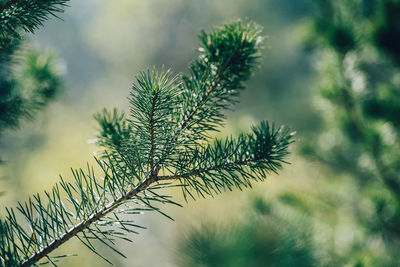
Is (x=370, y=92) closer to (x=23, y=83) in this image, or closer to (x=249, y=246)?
(x=249, y=246)

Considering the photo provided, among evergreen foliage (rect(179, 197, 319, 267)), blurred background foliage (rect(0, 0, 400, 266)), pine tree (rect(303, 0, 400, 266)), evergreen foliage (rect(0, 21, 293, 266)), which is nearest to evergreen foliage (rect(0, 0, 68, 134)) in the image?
blurred background foliage (rect(0, 0, 400, 266))

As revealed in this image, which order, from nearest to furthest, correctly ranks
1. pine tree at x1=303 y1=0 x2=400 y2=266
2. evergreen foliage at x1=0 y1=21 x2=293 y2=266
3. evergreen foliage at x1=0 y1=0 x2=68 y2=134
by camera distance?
evergreen foliage at x1=0 y1=21 x2=293 y2=266 < evergreen foliage at x1=0 y1=0 x2=68 y2=134 < pine tree at x1=303 y1=0 x2=400 y2=266

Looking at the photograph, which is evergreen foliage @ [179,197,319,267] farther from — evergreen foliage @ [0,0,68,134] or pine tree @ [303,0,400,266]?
evergreen foliage @ [0,0,68,134]

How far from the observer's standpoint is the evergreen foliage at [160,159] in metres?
0.25

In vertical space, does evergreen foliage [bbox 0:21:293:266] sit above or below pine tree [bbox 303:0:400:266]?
below

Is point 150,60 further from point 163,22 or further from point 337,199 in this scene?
point 337,199

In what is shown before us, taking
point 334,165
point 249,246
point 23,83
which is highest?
point 23,83

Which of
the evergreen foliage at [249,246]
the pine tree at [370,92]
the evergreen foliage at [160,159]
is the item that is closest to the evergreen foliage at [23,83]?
the evergreen foliage at [160,159]

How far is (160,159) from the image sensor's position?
27 centimetres

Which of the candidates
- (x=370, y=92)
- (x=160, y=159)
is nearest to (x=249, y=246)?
(x=160, y=159)

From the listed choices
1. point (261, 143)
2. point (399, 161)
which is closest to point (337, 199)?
point (399, 161)

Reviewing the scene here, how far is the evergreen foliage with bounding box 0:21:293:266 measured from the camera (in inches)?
9.8

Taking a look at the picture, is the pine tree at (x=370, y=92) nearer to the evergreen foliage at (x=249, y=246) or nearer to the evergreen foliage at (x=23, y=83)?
the evergreen foliage at (x=249, y=246)

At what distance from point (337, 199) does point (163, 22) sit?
4540 mm
